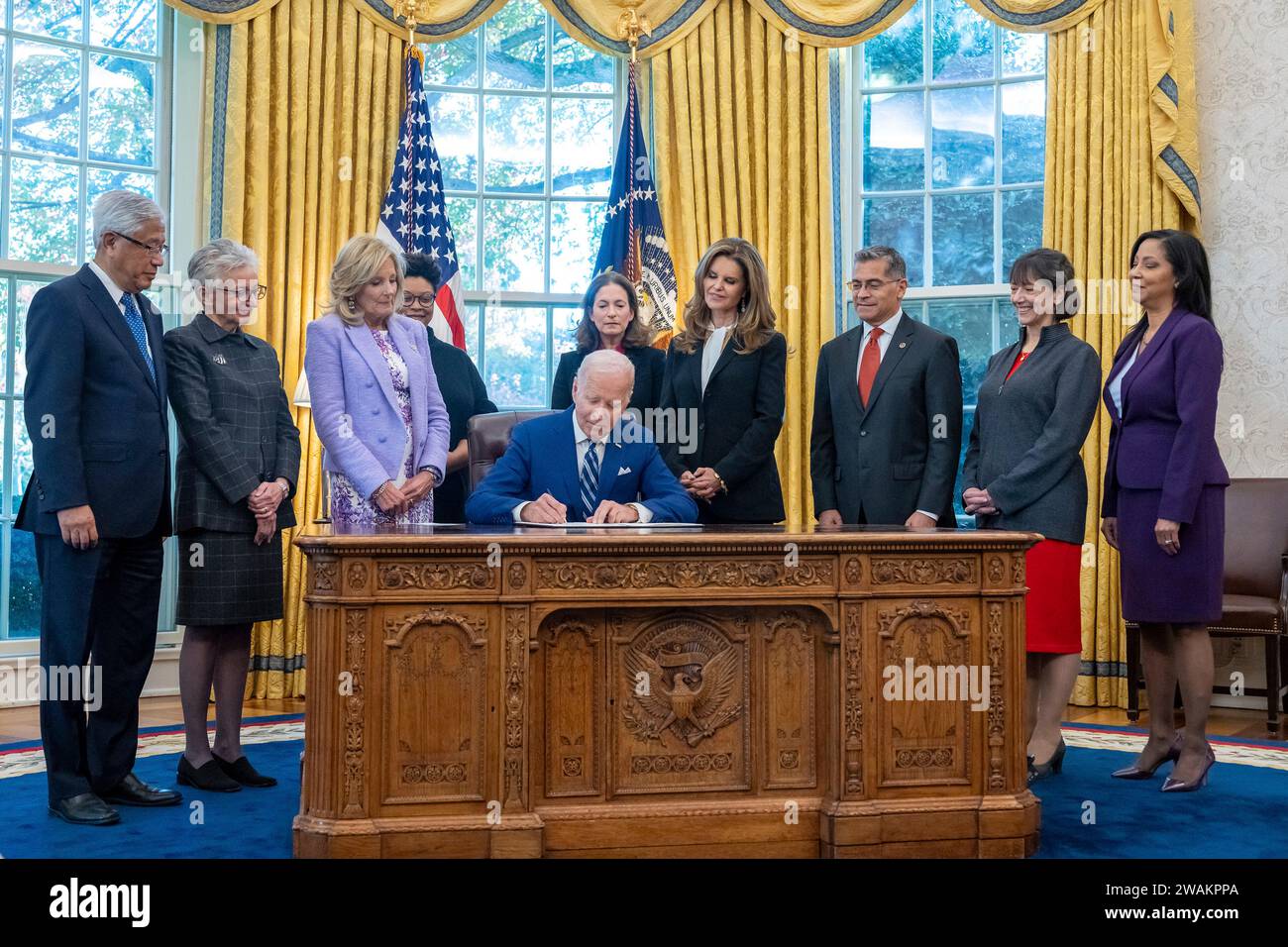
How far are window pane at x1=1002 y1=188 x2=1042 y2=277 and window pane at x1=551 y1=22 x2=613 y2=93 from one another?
2.18 metres

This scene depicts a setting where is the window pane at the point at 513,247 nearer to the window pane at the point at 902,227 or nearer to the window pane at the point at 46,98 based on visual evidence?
the window pane at the point at 902,227

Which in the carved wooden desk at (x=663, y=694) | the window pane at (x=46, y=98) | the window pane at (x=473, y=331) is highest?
the window pane at (x=46, y=98)

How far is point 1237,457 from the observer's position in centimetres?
602

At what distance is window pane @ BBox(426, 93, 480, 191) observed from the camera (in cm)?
675

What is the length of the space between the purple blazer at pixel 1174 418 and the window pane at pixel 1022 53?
294 centimetres

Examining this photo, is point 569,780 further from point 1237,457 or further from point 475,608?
point 1237,457

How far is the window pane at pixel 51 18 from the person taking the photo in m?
5.86

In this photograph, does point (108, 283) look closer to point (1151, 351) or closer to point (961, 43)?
point (1151, 351)

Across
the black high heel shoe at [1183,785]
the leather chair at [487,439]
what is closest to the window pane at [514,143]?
the leather chair at [487,439]

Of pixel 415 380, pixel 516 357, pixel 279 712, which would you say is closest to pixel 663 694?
pixel 415 380

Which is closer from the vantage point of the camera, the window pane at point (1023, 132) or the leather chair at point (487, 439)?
the leather chair at point (487, 439)

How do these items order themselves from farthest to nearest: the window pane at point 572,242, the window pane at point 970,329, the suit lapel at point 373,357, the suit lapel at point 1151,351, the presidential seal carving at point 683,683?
1. the window pane at point 572,242
2. the window pane at point 970,329
3. the suit lapel at point 1151,351
4. the suit lapel at point 373,357
5. the presidential seal carving at point 683,683

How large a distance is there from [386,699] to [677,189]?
4.20 meters
